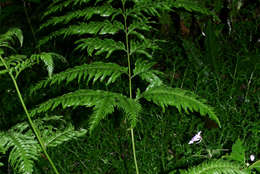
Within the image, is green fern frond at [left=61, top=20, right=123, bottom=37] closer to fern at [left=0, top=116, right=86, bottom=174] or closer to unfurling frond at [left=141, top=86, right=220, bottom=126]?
unfurling frond at [left=141, top=86, right=220, bottom=126]

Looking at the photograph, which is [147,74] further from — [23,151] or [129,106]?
[23,151]

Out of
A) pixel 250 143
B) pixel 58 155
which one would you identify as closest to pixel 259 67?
pixel 250 143

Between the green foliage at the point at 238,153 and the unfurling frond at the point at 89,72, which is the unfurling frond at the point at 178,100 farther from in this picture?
the green foliage at the point at 238,153

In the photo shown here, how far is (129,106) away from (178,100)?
188 millimetres

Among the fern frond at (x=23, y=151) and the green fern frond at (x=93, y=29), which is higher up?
the green fern frond at (x=93, y=29)

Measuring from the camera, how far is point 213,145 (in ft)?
5.70

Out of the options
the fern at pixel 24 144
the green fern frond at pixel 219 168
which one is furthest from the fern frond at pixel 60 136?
the green fern frond at pixel 219 168

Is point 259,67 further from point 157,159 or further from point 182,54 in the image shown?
point 157,159

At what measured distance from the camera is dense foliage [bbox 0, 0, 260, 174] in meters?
1.08

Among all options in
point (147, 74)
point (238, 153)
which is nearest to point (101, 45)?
point (147, 74)

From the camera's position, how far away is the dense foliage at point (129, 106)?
42.3 inches

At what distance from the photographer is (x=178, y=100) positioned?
1.05 meters

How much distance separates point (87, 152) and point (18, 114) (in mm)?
751

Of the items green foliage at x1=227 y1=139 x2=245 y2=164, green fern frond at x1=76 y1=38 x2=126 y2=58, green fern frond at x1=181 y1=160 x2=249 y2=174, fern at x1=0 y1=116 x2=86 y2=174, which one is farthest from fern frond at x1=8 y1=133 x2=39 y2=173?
green foliage at x1=227 y1=139 x2=245 y2=164
